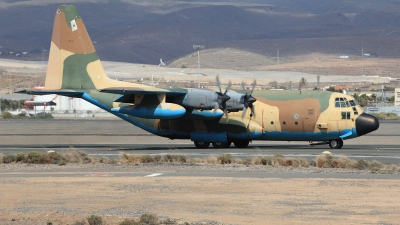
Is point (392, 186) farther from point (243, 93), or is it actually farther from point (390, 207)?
point (243, 93)

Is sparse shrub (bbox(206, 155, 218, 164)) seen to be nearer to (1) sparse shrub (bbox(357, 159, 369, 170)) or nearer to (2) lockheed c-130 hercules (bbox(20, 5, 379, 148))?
(1) sparse shrub (bbox(357, 159, 369, 170))

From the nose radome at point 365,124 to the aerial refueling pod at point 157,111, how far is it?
9.98 meters

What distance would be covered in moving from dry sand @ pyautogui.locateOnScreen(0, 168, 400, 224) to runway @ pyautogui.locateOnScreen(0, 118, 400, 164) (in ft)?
33.6

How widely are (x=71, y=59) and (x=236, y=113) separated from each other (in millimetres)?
11290

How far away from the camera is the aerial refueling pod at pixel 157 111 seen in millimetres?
43281

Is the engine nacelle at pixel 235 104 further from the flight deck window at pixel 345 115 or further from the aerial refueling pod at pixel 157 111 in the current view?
the flight deck window at pixel 345 115

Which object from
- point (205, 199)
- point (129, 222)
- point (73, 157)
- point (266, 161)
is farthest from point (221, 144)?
point (129, 222)

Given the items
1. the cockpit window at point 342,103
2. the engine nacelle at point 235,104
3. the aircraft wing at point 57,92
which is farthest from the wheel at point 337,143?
the aircraft wing at point 57,92

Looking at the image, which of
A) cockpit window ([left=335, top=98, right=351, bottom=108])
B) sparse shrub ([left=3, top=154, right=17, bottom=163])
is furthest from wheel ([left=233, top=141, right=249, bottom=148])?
sparse shrub ([left=3, top=154, right=17, bottom=163])

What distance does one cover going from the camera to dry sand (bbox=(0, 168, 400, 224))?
20859 mm

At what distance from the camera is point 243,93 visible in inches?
1772

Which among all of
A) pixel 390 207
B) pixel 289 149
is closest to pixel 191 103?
pixel 289 149

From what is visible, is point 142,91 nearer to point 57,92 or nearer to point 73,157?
point 57,92

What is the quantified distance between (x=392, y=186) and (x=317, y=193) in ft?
10.5
